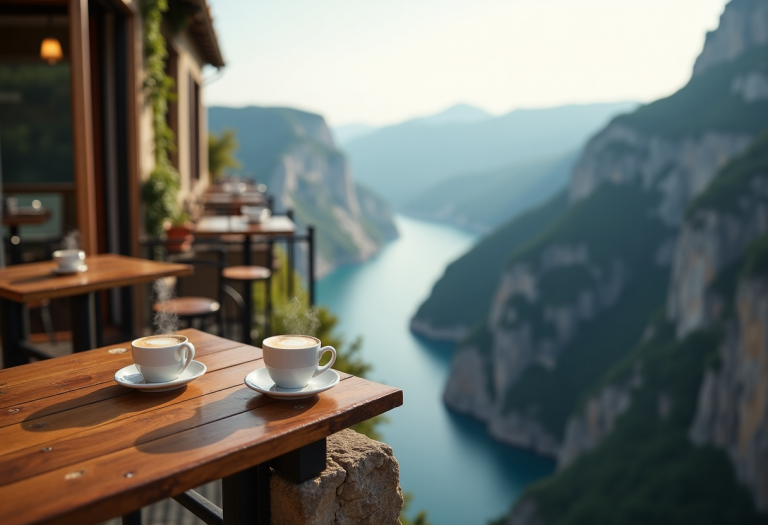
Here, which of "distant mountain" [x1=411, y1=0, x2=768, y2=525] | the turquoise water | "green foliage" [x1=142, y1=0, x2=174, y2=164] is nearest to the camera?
"green foliage" [x1=142, y1=0, x2=174, y2=164]

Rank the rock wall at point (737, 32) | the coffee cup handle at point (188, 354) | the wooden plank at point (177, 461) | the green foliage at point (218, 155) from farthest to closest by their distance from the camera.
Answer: the rock wall at point (737, 32), the green foliage at point (218, 155), the coffee cup handle at point (188, 354), the wooden plank at point (177, 461)

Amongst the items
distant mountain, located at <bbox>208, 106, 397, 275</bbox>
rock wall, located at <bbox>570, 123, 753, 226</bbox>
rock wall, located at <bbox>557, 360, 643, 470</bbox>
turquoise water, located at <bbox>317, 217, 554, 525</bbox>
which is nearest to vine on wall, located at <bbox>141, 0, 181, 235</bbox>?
turquoise water, located at <bbox>317, 217, 554, 525</bbox>

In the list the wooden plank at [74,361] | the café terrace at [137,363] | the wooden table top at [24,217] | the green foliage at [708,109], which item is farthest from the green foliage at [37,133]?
the green foliage at [708,109]

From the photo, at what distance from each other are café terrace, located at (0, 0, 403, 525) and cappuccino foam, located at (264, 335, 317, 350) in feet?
0.18

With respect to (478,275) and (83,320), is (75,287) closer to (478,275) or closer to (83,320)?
(83,320)

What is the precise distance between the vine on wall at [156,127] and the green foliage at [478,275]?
75963 mm

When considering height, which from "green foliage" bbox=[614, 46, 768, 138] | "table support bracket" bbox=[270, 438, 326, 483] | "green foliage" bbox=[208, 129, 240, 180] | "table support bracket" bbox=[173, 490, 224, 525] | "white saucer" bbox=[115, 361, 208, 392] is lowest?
"table support bracket" bbox=[173, 490, 224, 525]

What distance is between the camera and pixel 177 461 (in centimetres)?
142

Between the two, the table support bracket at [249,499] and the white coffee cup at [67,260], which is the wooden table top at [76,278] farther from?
the table support bracket at [249,499]

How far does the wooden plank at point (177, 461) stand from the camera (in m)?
1.25

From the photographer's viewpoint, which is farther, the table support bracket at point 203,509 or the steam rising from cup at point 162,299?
the steam rising from cup at point 162,299

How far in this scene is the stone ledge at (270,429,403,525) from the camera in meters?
1.78

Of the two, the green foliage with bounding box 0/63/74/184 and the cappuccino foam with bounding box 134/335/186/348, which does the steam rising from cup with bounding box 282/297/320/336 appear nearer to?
the cappuccino foam with bounding box 134/335/186/348

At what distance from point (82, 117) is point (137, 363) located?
400 cm
